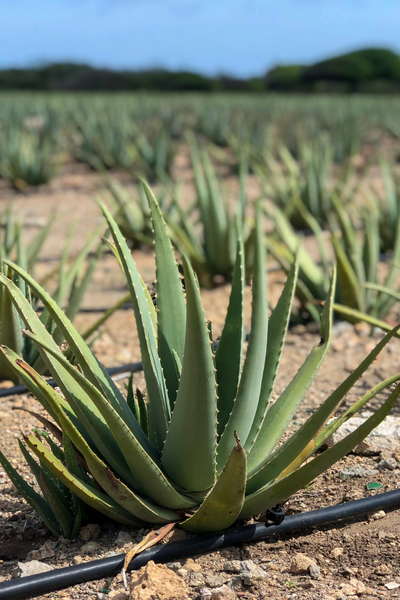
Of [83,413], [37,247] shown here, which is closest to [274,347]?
[83,413]

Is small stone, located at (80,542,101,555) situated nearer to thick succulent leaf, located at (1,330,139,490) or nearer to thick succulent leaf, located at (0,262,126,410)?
thick succulent leaf, located at (1,330,139,490)

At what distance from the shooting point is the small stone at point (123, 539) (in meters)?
1.49

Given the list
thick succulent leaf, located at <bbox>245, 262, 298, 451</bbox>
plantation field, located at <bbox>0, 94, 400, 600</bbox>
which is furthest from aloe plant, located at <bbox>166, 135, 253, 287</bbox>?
thick succulent leaf, located at <bbox>245, 262, 298, 451</bbox>

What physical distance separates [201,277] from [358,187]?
1485 millimetres

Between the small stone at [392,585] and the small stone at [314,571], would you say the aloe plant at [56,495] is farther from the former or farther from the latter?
the small stone at [392,585]

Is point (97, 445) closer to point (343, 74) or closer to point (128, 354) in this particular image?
point (128, 354)

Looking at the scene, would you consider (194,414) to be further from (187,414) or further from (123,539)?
(123,539)

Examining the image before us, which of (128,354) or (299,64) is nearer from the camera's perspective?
(128,354)

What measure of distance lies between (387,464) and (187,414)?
0.72 metres

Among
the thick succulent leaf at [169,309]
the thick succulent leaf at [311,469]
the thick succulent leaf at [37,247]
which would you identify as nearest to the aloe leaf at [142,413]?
the thick succulent leaf at [169,309]

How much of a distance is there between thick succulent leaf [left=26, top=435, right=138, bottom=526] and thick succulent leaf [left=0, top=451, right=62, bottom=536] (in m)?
0.14

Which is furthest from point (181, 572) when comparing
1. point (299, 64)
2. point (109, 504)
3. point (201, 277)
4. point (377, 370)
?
point (299, 64)

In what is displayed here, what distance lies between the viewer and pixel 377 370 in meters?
2.67

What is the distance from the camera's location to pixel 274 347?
160cm
